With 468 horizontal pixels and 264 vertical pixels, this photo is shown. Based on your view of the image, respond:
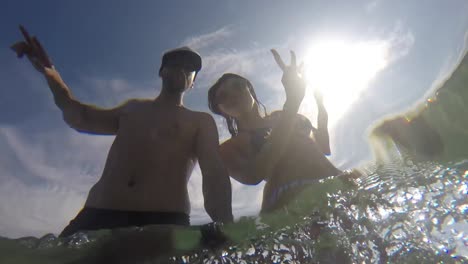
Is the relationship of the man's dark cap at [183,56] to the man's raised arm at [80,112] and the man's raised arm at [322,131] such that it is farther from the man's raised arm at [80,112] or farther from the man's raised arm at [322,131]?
the man's raised arm at [322,131]

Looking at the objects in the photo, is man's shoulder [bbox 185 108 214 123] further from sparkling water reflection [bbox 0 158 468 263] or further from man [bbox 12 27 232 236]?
sparkling water reflection [bbox 0 158 468 263]

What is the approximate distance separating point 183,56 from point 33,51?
1.44 meters

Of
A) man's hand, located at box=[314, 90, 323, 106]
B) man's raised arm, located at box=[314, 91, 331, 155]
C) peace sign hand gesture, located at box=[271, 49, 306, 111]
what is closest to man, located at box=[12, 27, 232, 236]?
peace sign hand gesture, located at box=[271, 49, 306, 111]

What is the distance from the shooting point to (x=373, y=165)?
8.84 ft

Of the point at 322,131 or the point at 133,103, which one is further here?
the point at 322,131

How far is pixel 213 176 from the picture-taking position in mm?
2629

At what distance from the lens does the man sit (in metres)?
2.52

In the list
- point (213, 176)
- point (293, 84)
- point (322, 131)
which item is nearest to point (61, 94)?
point (213, 176)

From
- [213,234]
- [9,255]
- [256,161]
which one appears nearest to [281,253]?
[213,234]

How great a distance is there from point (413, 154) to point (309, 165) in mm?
895

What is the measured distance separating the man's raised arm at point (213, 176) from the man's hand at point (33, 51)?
1.64 m

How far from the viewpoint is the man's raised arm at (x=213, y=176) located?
2.43m

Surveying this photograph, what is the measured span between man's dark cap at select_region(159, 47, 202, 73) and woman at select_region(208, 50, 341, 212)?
41cm

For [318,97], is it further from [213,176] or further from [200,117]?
[213,176]
